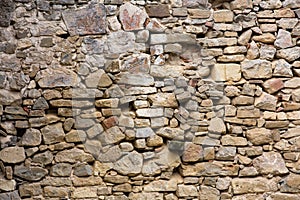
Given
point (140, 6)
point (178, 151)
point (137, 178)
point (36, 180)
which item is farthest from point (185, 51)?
point (36, 180)

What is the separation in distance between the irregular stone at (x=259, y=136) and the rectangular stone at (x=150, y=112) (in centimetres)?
60

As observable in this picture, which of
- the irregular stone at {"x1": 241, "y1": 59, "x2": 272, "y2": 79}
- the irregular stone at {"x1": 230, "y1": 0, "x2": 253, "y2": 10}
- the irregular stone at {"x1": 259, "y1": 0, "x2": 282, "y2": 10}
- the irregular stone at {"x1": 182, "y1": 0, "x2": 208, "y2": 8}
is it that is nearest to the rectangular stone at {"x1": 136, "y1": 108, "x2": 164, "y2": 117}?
the irregular stone at {"x1": 241, "y1": 59, "x2": 272, "y2": 79}

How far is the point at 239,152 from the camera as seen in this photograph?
2740mm

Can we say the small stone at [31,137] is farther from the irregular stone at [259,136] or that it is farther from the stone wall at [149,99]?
the irregular stone at [259,136]

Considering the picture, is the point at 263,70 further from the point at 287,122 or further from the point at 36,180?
the point at 36,180

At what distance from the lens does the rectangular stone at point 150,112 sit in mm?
2688

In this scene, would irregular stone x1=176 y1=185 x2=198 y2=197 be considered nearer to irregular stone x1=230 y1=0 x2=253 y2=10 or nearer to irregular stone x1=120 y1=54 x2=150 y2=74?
irregular stone x1=120 y1=54 x2=150 y2=74

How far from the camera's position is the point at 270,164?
274 cm

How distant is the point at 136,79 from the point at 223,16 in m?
0.73

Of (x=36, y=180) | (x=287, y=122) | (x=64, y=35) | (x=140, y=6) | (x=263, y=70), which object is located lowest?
(x=36, y=180)

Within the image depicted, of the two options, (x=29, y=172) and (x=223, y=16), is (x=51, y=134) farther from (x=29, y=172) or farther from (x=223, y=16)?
(x=223, y=16)

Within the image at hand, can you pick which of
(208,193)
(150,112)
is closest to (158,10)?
(150,112)

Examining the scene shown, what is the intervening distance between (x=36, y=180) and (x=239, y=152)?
1.35 meters

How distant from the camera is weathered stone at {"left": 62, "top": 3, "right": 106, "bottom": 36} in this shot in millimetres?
2695
